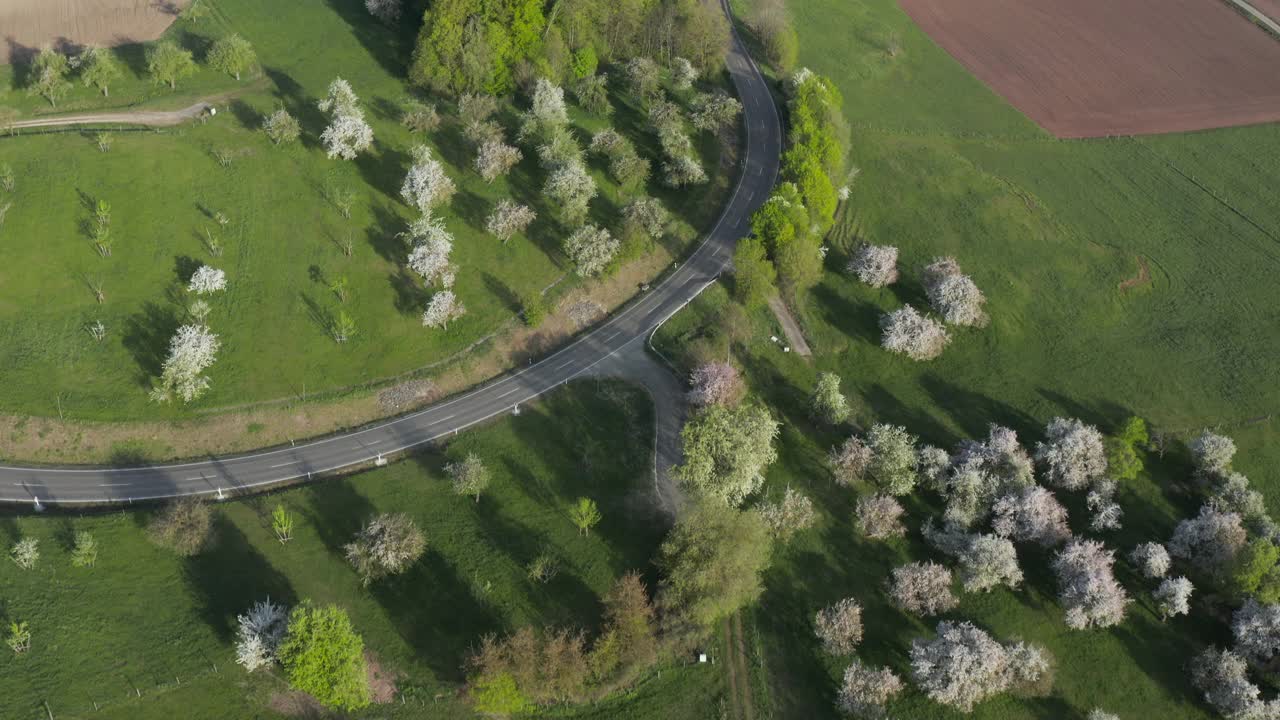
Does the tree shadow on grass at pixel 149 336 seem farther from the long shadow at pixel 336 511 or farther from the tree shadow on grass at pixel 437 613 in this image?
the tree shadow on grass at pixel 437 613

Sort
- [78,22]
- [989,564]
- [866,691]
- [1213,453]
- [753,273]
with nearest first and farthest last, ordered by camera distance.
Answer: [866,691] < [989,564] < [1213,453] < [753,273] < [78,22]

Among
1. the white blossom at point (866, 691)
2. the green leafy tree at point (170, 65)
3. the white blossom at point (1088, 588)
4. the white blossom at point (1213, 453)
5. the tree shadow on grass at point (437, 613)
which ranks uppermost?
the white blossom at point (1213, 453)

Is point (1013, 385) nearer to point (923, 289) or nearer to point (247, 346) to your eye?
point (923, 289)

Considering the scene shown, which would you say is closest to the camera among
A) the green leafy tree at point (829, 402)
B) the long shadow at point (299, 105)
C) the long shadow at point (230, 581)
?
the long shadow at point (230, 581)

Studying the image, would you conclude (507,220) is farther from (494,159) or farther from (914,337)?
(914,337)

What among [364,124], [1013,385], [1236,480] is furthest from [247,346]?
[1236,480]

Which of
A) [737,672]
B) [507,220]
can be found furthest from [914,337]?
[507,220]

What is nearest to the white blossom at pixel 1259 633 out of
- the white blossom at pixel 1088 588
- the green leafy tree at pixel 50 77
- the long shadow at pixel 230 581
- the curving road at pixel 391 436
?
the white blossom at pixel 1088 588
